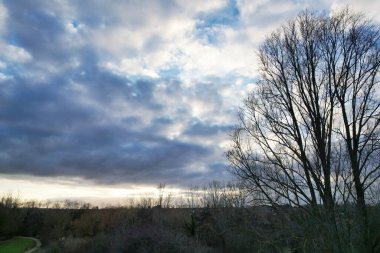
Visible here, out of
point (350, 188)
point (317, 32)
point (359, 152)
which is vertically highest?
point (317, 32)

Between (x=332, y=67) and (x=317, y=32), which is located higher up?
(x=317, y=32)

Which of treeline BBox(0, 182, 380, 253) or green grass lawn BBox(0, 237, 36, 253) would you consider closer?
treeline BBox(0, 182, 380, 253)

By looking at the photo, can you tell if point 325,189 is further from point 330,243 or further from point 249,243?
point 249,243

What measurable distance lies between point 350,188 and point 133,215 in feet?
98.8

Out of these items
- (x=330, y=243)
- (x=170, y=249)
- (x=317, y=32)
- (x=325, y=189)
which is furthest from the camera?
(x=170, y=249)

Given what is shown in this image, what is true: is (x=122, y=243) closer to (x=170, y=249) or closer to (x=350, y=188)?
(x=170, y=249)

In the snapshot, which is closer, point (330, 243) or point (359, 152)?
point (330, 243)

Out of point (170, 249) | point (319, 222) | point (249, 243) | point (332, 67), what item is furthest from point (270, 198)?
point (249, 243)

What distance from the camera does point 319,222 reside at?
427 inches

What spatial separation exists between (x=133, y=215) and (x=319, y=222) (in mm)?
29263

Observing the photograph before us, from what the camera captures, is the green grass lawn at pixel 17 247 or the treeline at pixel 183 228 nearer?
the treeline at pixel 183 228

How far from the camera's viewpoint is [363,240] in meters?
11.4

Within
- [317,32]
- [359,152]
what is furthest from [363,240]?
[317,32]

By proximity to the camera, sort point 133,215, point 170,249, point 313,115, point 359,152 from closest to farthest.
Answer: point 359,152 → point 313,115 → point 170,249 → point 133,215
